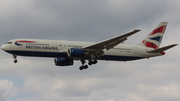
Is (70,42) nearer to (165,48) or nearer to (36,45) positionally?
(36,45)

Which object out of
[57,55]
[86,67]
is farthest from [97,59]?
[57,55]

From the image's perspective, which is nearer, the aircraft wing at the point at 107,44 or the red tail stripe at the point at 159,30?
the aircraft wing at the point at 107,44

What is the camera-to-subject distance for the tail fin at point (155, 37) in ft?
201

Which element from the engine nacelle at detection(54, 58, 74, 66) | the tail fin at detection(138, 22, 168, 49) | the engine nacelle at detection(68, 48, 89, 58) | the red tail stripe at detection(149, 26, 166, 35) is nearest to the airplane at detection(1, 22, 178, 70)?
the engine nacelle at detection(68, 48, 89, 58)

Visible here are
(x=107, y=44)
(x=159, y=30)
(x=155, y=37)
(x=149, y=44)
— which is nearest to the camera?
(x=107, y=44)

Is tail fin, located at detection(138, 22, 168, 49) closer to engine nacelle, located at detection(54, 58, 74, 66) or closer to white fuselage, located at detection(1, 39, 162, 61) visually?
white fuselage, located at detection(1, 39, 162, 61)

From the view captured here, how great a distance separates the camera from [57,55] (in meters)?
52.5

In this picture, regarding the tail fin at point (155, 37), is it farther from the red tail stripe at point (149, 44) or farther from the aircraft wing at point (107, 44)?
the aircraft wing at point (107, 44)

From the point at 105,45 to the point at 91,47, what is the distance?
102 inches

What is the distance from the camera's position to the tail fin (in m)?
61.2

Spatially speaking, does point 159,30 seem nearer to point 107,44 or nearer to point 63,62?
point 107,44

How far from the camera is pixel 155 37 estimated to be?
205 feet

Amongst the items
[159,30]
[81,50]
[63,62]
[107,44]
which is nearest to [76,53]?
[81,50]

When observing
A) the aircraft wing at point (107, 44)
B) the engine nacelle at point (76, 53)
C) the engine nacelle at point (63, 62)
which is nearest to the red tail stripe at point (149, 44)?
the aircraft wing at point (107, 44)
